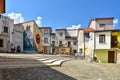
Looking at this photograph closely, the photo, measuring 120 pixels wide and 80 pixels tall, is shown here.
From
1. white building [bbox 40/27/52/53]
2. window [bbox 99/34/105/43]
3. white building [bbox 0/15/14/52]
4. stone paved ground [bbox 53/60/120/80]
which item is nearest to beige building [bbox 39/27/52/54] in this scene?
white building [bbox 40/27/52/53]

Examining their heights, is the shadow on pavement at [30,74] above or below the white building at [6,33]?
below

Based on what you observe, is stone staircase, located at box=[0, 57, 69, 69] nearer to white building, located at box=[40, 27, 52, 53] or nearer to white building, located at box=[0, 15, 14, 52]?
white building, located at box=[0, 15, 14, 52]

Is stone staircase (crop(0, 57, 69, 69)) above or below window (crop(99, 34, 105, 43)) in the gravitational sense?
below

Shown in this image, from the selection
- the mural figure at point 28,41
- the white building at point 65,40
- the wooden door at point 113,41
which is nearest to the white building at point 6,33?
the mural figure at point 28,41

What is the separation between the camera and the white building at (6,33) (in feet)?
126

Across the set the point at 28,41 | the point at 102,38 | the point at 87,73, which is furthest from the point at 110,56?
the point at 28,41

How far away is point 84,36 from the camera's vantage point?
50.9 metres

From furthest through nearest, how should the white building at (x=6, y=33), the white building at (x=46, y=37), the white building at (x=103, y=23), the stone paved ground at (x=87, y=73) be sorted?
1. the white building at (x=46, y=37)
2. the white building at (x=103, y=23)
3. the white building at (x=6, y=33)
4. the stone paved ground at (x=87, y=73)

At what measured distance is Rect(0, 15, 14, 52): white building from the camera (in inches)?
1507

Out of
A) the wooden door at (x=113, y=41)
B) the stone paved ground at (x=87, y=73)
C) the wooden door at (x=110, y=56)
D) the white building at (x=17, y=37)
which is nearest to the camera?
the stone paved ground at (x=87, y=73)

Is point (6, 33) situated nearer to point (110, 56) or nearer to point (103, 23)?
point (110, 56)

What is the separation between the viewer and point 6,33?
41125 mm

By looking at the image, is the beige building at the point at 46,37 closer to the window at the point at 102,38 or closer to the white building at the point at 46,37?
the white building at the point at 46,37

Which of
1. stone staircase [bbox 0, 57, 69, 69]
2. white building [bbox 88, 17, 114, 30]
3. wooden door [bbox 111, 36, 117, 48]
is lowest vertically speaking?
stone staircase [bbox 0, 57, 69, 69]
